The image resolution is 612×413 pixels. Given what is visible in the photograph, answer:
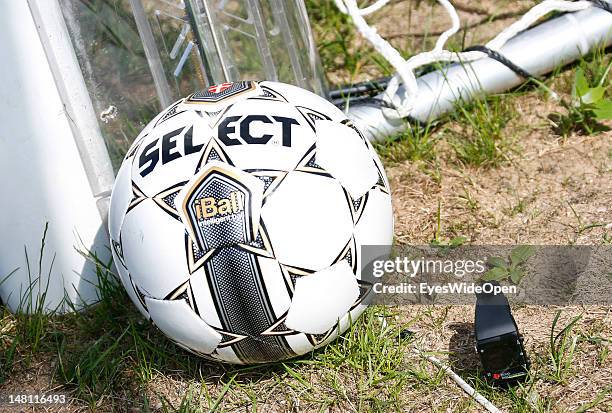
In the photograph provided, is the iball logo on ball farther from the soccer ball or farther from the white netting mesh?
the white netting mesh

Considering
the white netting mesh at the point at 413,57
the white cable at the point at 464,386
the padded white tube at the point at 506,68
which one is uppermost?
the white netting mesh at the point at 413,57

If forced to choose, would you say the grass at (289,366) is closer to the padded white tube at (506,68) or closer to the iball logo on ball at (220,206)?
the padded white tube at (506,68)

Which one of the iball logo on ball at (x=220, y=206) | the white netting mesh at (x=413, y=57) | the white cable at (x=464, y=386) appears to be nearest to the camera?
the iball logo on ball at (x=220, y=206)

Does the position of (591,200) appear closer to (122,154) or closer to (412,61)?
(412,61)

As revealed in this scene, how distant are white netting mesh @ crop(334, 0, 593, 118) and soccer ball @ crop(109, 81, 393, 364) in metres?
1.00

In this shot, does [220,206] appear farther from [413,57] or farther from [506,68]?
[506,68]

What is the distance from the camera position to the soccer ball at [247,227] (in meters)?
2.43

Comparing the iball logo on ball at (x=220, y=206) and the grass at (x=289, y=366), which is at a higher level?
the iball logo on ball at (x=220, y=206)

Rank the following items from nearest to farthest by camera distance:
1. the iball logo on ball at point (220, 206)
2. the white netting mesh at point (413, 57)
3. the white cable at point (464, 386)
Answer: the iball logo on ball at point (220, 206)
the white cable at point (464, 386)
the white netting mesh at point (413, 57)

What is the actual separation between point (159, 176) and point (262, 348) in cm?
60

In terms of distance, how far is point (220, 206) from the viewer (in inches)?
95.6

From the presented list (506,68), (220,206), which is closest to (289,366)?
(220,206)

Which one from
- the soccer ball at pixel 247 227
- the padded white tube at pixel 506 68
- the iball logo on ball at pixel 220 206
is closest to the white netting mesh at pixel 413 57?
the padded white tube at pixel 506 68

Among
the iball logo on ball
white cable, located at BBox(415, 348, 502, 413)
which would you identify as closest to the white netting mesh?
white cable, located at BBox(415, 348, 502, 413)
